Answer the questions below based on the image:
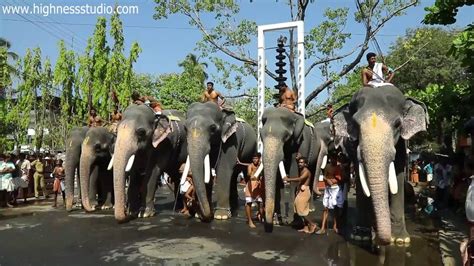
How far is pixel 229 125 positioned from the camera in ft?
36.1

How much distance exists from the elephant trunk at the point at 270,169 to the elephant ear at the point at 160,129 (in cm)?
261

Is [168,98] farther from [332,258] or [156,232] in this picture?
[332,258]

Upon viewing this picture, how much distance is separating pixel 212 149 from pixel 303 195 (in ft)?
9.17

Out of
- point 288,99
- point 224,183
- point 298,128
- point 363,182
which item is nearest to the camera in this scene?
point 363,182

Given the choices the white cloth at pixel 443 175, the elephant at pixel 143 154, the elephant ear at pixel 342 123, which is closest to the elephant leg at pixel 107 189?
the elephant at pixel 143 154

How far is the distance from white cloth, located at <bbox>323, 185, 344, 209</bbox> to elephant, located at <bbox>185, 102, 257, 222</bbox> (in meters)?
2.39

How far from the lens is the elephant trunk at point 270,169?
873 centimetres

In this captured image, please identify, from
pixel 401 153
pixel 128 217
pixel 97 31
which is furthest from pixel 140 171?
pixel 97 31

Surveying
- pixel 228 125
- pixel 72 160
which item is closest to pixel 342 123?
pixel 228 125

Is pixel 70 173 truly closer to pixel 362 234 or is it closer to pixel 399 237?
pixel 362 234

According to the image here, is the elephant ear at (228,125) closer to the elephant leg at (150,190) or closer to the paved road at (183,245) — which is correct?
the elephant leg at (150,190)

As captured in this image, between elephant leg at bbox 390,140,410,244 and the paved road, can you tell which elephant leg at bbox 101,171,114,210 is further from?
elephant leg at bbox 390,140,410,244

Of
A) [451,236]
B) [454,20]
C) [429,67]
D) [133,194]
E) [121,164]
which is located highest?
[429,67]

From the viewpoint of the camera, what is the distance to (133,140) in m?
10.2
